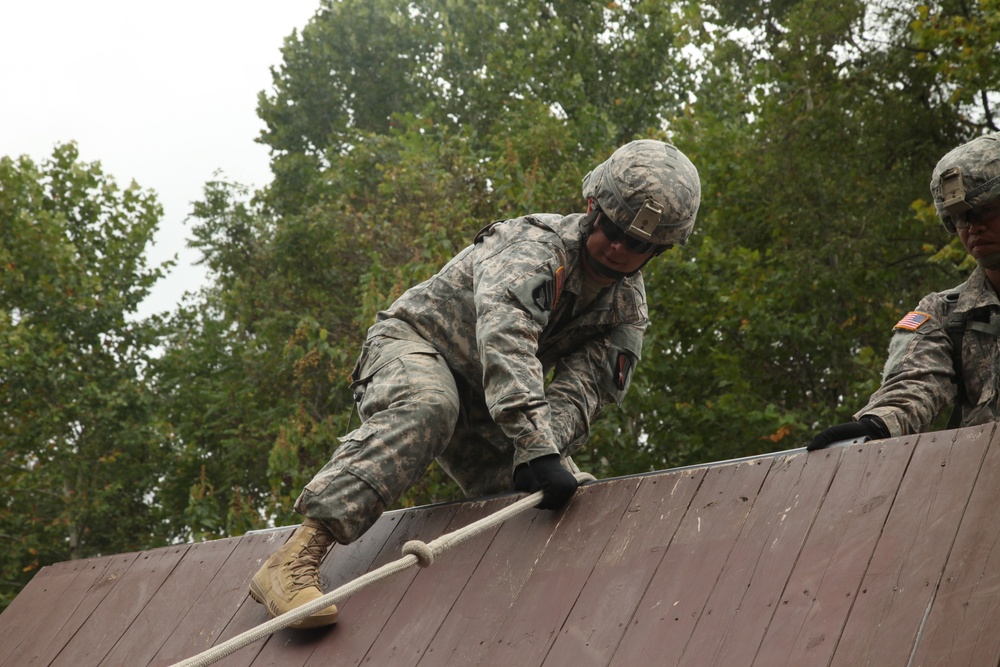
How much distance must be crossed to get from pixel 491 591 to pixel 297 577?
0.70m

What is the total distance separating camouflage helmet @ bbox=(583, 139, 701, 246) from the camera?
174 inches

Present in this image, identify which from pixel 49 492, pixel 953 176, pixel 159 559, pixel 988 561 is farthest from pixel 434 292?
pixel 49 492

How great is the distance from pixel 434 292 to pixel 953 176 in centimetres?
193

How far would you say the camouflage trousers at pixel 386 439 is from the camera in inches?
166

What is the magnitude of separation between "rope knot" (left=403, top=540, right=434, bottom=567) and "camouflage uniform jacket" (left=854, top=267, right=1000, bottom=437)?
150 cm

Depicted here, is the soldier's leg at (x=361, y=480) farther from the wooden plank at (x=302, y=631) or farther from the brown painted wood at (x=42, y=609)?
the brown painted wood at (x=42, y=609)

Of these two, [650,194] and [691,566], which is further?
[650,194]

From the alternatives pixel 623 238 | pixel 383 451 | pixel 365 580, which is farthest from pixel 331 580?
pixel 623 238

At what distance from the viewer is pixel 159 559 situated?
16.7ft

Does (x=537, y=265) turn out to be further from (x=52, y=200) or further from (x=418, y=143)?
(x=52, y=200)

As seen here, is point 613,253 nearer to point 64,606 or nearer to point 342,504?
point 342,504

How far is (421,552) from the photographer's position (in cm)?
376

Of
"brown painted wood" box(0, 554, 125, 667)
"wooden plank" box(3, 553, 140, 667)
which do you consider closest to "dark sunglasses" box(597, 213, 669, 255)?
"wooden plank" box(3, 553, 140, 667)

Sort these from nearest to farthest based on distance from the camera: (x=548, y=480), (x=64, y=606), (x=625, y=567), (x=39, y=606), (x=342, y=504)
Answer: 1. (x=625, y=567)
2. (x=548, y=480)
3. (x=342, y=504)
4. (x=64, y=606)
5. (x=39, y=606)
